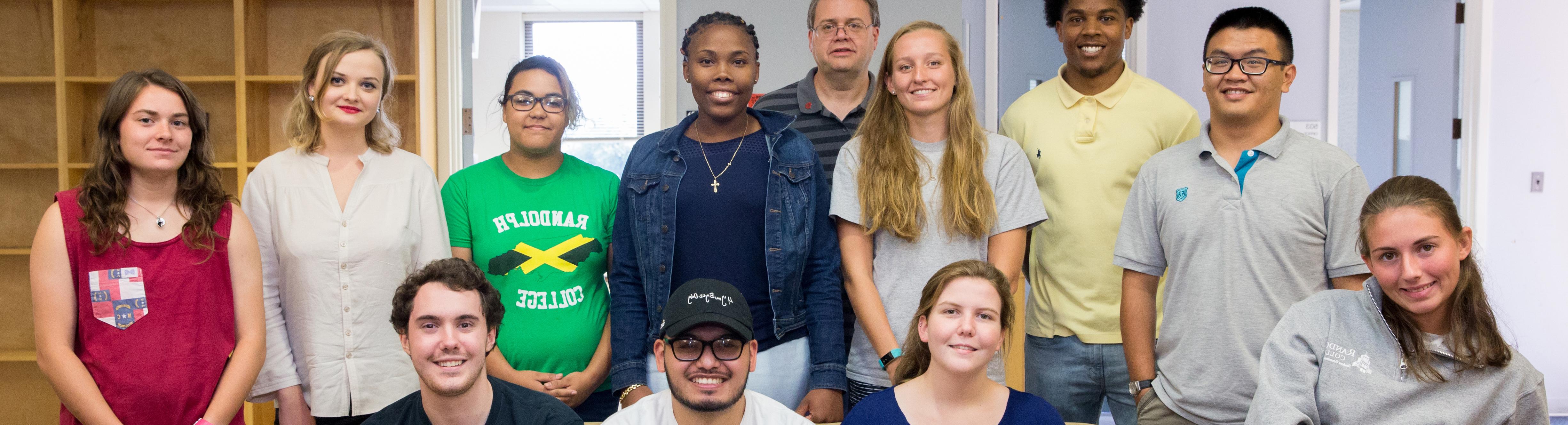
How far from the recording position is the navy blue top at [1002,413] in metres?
1.74

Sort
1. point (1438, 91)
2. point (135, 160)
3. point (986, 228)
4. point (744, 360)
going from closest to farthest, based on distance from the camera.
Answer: point (744, 360) → point (135, 160) → point (986, 228) → point (1438, 91)

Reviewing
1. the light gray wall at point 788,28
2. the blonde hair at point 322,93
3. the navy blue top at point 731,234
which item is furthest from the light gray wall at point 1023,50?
the blonde hair at point 322,93

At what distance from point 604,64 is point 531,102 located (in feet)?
20.0

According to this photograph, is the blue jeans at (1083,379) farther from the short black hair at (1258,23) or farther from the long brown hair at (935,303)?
the short black hair at (1258,23)

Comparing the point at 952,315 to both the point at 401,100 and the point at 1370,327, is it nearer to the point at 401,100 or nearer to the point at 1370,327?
the point at 1370,327

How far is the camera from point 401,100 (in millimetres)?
4109

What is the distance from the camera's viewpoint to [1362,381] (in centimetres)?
161

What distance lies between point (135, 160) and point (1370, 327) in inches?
97.8

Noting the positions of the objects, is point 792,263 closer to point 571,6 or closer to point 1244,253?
point 1244,253

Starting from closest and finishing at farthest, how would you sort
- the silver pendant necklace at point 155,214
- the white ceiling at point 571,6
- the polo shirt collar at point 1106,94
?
the silver pendant necklace at point 155,214
the polo shirt collar at point 1106,94
the white ceiling at point 571,6

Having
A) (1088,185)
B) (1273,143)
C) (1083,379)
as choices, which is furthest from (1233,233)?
(1083,379)

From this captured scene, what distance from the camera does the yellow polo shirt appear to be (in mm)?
2295

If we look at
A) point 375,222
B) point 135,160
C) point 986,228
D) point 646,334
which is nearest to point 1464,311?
point 986,228

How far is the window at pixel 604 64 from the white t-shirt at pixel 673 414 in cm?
642
